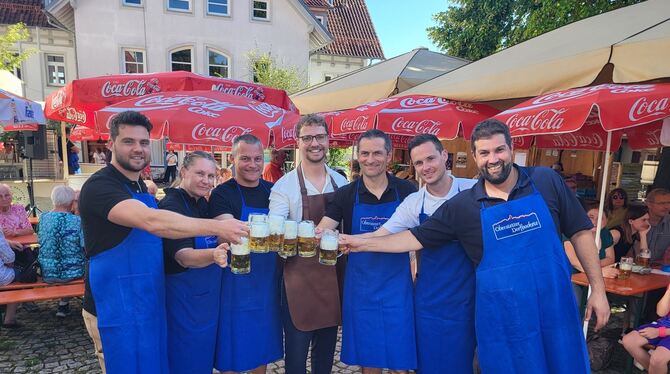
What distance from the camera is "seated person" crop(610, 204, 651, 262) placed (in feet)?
13.6

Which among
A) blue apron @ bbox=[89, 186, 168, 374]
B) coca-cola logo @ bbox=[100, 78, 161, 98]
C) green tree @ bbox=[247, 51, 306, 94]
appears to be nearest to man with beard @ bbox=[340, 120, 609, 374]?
blue apron @ bbox=[89, 186, 168, 374]

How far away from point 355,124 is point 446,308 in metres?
3.12

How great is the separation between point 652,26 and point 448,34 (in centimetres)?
1299

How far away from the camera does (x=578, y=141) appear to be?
241 inches

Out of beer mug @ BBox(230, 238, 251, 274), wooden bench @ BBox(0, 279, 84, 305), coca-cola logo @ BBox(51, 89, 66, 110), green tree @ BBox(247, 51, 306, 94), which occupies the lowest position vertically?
wooden bench @ BBox(0, 279, 84, 305)

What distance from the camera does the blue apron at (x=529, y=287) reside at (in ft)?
6.57

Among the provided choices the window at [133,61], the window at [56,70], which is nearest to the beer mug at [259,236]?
the window at [133,61]

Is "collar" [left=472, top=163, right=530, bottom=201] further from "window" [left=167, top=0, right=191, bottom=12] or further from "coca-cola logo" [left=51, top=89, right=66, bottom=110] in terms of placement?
"window" [left=167, top=0, right=191, bottom=12]

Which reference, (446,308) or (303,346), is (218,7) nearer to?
(303,346)

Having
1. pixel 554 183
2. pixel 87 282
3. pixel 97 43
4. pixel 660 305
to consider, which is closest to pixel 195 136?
pixel 87 282

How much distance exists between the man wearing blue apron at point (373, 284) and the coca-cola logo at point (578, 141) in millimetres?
4905

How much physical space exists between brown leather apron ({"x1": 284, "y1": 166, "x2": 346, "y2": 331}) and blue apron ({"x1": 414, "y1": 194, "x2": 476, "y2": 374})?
0.53 meters

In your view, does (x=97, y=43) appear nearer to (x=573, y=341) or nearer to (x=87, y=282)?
(x=87, y=282)

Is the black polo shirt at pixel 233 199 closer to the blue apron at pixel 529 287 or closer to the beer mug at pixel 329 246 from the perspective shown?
the beer mug at pixel 329 246
